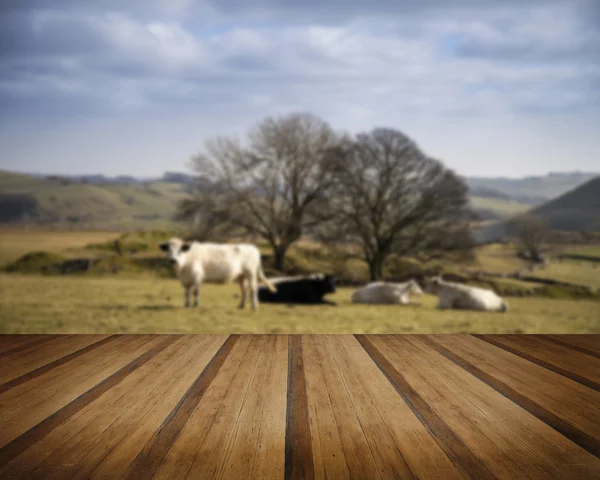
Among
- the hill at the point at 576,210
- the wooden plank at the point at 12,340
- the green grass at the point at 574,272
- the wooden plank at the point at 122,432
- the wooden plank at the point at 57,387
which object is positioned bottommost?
the wooden plank at the point at 12,340

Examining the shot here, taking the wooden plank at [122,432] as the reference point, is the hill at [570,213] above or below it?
above

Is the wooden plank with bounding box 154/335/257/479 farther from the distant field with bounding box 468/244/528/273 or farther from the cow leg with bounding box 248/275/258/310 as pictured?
the distant field with bounding box 468/244/528/273

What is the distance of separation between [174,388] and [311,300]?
4.63m

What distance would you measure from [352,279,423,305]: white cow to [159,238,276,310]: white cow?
1356 mm

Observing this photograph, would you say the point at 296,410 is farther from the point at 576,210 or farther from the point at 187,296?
the point at 576,210

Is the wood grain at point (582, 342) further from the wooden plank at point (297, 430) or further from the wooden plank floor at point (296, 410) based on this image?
the wooden plank at point (297, 430)

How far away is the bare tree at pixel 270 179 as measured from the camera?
255 inches

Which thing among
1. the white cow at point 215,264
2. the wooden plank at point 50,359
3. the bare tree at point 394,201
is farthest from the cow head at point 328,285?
the wooden plank at point 50,359

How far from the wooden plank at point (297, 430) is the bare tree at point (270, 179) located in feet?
11.6

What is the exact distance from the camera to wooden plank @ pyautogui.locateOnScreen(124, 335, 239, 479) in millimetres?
1695

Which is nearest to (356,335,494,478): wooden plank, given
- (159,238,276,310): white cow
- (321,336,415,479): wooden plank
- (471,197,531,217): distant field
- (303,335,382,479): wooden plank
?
(321,336,415,479): wooden plank

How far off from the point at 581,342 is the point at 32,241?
5839mm

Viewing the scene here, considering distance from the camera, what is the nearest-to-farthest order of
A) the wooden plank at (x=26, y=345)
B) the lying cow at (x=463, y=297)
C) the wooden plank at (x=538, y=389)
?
1. the wooden plank at (x=538, y=389)
2. the wooden plank at (x=26, y=345)
3. the lying cow at (x=463, y=297)

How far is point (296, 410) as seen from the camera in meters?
2.28
